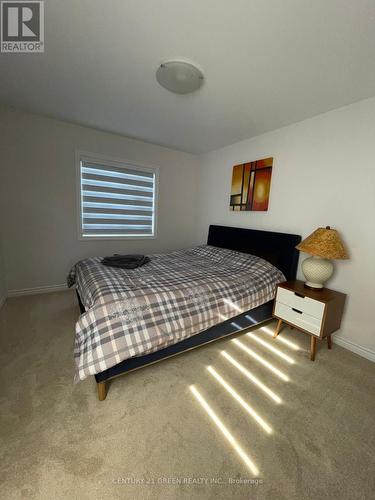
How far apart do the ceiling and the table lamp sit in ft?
4.22

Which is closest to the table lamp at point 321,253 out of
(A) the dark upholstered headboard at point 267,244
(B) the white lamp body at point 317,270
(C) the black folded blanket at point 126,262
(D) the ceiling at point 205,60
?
(B) the white lamp body at point 317,270

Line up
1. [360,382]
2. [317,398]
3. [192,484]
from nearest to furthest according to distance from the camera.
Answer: [192,484], [317,398], [360,382]

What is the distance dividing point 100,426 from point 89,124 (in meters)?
3.31

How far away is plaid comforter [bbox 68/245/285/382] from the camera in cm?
132

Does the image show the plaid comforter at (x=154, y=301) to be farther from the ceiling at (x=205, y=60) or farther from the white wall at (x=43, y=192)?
the ceiling at (x=205, y=60)

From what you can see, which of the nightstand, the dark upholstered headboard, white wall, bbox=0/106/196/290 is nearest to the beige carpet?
the nightstand

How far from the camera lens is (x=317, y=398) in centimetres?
147

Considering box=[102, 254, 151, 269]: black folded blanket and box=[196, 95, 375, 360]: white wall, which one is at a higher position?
box=[196, 95, 375, 360]: white wall

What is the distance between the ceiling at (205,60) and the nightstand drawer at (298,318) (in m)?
2.04

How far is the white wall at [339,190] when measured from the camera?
192 cm

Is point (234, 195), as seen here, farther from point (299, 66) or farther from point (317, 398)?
point (317, 398)

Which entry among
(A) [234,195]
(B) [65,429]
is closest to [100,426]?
(B) [65,429]

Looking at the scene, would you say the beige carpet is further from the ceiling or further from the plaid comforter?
the ceiling

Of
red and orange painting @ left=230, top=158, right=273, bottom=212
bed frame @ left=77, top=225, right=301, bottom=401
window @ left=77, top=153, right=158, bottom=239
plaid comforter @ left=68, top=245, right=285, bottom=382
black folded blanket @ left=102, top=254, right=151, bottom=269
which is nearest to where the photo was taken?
plaid comforter @ left=68, top=245, right=285, bottom=382
